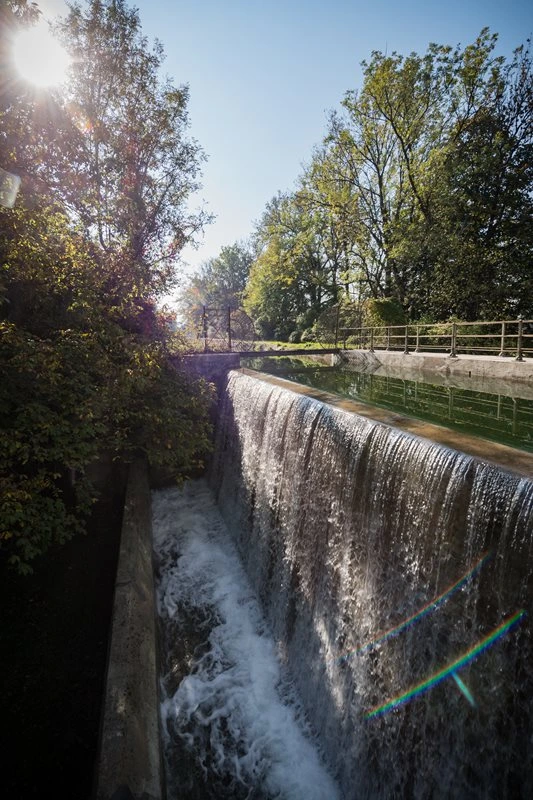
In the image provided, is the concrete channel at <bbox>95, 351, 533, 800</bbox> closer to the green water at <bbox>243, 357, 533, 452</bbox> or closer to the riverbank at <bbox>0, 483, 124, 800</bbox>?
the riverbank at <bbox>0, 483, 124, 800</bbox>

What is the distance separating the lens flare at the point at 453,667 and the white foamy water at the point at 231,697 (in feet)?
3.23

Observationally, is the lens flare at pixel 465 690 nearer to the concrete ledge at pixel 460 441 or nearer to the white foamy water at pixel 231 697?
the concrete ledge at pixel 460 441

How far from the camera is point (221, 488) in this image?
895cm

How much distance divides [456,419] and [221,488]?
5.11 meters

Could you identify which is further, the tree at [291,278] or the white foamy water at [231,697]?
the tree at [291,278]

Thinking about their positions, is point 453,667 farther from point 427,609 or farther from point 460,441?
point 460,441

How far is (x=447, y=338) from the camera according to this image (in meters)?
15.7

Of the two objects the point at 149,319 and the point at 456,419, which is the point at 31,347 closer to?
the point at 149,319

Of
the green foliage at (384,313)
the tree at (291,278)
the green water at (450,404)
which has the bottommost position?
the green water at (450,404)

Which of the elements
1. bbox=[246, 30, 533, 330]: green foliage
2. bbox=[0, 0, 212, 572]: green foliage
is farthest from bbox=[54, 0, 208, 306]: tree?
bbox=[246, 30, 533, 330]: green foliage

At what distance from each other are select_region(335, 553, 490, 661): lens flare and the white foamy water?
1133 millimetres

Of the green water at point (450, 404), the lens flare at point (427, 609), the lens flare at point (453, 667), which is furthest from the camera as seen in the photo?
the green water at point (450, 404)

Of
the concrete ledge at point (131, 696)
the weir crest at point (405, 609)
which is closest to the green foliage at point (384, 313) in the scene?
the weir crest at point (405, 609)

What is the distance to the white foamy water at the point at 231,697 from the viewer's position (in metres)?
3.59
